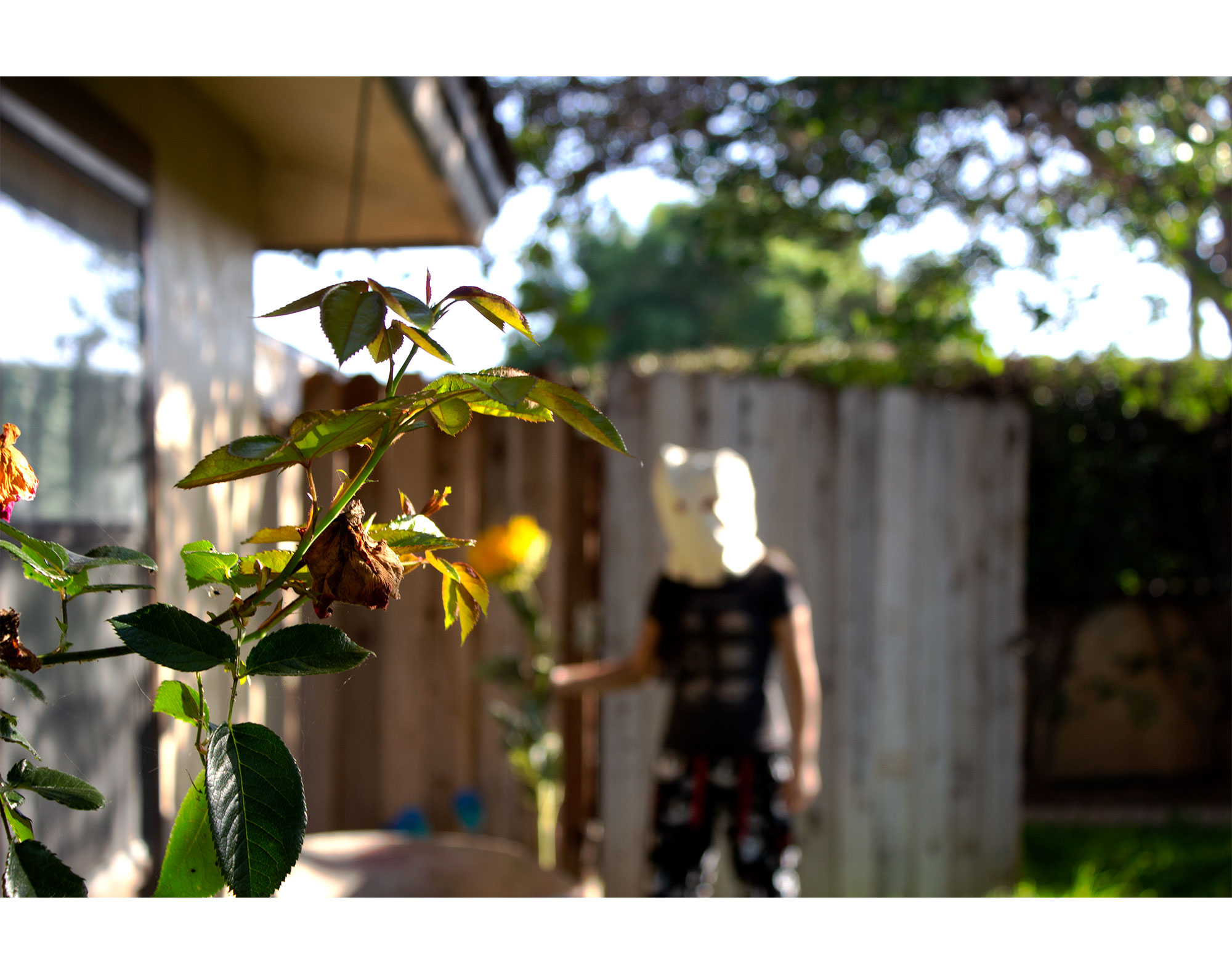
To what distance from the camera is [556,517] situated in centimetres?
366

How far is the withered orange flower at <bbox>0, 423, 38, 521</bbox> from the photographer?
0.33 meters

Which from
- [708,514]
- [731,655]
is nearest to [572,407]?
[708,514]

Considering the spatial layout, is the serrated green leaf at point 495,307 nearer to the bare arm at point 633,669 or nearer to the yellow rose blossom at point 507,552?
the yellow rose blossom at point 507,552

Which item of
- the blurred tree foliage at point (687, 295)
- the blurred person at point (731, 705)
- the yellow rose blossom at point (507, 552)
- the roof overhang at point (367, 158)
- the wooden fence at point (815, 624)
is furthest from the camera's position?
the blurred tree foliage at point (687, 295)

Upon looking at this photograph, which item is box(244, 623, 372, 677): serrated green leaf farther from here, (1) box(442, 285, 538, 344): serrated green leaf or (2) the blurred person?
(2) the blurred person

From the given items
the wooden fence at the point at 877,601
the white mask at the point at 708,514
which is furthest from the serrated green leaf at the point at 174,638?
the wooden fence at the point at 877,601

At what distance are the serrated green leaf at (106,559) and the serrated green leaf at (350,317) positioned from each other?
0.39 ft

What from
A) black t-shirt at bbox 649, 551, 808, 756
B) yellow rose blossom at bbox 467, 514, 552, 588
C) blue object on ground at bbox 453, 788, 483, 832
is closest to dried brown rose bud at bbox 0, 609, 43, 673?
yellow rose blossom at bbox 467, 514, 552, 588

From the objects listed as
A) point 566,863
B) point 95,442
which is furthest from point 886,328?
point 95,442

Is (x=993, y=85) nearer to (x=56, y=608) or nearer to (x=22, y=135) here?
(x=22, y=135)

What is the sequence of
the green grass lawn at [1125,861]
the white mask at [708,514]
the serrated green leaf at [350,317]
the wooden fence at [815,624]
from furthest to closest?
the green grass lawn at [1125,861], the wooden fence at [815,624], the white mask at [708,514], the serrated green leaf at [350,317]

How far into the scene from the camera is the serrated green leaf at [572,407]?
0.95ft

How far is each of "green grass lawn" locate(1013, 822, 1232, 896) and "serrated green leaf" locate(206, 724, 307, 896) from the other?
3.85 metres
